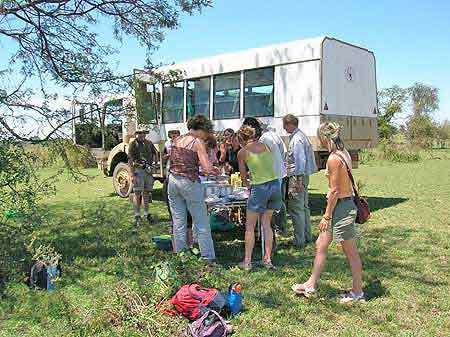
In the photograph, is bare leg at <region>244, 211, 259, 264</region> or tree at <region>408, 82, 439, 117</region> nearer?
bare leg at <region>244, 211, 259, 264</region>

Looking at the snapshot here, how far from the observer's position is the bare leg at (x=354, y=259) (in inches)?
176

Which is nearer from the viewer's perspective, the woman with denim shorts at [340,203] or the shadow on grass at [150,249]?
the woman with denim shorts at [340,203]

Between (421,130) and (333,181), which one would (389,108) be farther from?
(333,181)

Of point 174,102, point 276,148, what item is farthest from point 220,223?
point 174,102

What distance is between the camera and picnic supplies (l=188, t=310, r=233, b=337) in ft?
12.2

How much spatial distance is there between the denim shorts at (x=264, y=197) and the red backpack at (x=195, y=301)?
148cm

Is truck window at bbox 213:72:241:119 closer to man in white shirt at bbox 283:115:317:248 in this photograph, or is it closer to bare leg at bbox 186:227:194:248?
man in white shirt at bbox 283:115:317:248

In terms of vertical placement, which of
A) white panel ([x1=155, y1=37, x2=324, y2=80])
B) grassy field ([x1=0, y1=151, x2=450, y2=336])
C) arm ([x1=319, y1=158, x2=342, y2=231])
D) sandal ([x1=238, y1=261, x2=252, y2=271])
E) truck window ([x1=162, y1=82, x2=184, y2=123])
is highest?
white panel ([x1=155, y1=37, x2=324, y2=80])

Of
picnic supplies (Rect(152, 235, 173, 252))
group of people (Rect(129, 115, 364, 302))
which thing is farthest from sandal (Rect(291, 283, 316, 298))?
picnic supplies (Rect(152, 235, 173, 252))

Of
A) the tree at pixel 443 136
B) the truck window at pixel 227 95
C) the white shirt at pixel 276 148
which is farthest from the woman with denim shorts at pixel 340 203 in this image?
the tree at pixel 443 136

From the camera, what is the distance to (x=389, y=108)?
38969mm

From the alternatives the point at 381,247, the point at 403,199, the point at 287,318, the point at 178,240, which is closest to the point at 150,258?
the point at 178,240

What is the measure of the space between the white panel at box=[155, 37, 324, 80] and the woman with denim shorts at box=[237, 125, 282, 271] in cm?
323

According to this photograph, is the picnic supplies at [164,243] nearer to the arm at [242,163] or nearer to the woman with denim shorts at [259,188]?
the woman with denim shorts at [259,188]
